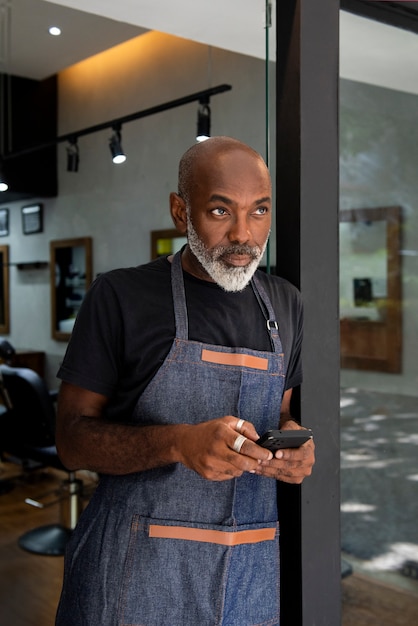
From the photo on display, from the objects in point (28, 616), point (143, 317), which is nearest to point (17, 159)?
point (28, 616)

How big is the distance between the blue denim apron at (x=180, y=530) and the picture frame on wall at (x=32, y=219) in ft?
8.61

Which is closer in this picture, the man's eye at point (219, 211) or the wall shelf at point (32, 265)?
the man's eye at point (219, 211)

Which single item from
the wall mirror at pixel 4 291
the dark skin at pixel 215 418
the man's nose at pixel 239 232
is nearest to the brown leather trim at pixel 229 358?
the dark skin at pixel 215 418

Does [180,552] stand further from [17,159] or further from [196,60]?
[17,159]

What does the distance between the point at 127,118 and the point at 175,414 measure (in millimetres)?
3082

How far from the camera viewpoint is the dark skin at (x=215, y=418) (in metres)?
1.29

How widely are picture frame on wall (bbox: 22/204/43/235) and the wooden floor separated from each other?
1747 mm

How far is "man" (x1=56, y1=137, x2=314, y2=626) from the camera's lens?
137 cm

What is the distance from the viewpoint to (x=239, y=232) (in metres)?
1.38

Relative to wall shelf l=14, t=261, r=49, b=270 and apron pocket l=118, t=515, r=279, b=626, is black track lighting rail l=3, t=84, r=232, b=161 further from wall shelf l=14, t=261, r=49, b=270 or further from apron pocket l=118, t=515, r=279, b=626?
apron pocket l=118, t=515, r=279, b=626

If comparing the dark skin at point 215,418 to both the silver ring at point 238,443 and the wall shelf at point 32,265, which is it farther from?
the wall shelf at point 32,265

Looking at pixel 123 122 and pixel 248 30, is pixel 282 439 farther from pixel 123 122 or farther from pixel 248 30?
pixel 123 122

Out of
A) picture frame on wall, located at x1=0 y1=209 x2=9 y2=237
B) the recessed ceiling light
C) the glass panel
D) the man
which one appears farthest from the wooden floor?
the recessed ceiling light

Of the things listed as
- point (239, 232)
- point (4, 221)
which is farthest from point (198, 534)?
point (4, 221)
